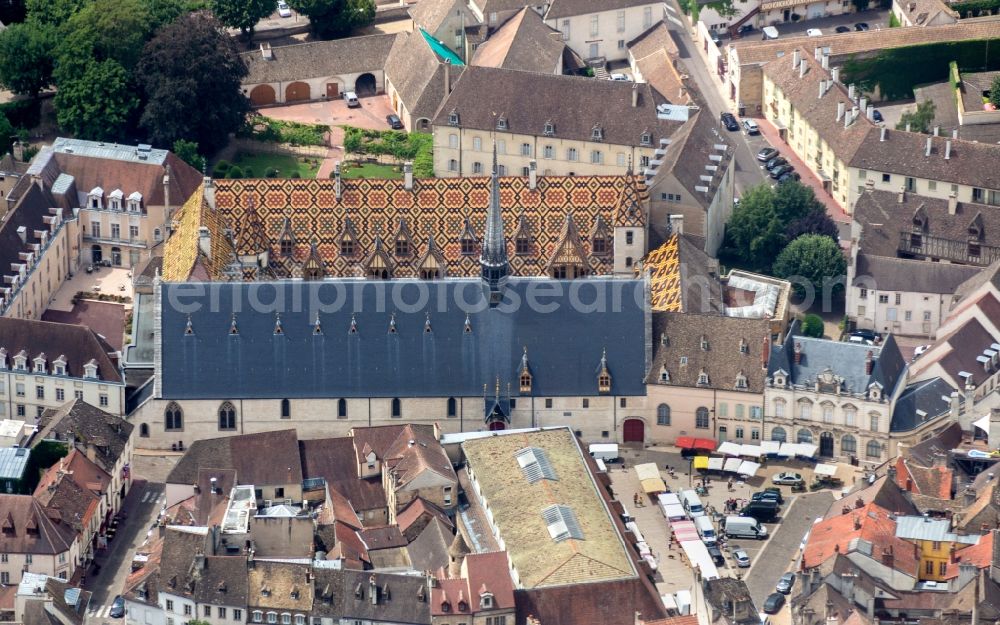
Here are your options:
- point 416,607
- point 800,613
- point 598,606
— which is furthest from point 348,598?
point 800,613

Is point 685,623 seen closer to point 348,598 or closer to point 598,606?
point 598,606

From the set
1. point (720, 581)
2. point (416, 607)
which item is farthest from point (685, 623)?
point (416, 607)

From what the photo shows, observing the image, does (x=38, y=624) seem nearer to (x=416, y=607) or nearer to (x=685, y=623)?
(x=416, y=607)

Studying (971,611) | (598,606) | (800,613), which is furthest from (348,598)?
(971,611)

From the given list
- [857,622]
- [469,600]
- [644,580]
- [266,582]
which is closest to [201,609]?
[266,582]

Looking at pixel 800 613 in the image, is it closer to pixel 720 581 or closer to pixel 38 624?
pixel 720 581
